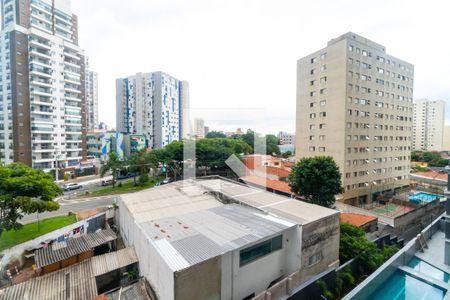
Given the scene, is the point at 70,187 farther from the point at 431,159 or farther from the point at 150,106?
the point at 431,159

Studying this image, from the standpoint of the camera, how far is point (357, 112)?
2277 cm

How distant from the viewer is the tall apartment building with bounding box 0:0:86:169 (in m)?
26.9

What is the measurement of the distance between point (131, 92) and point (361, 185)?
179 feet

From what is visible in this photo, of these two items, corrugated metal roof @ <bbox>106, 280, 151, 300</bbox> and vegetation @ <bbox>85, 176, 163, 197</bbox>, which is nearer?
corrugated metal roof @ <bbox>106, 280, 151, 300</bbox>

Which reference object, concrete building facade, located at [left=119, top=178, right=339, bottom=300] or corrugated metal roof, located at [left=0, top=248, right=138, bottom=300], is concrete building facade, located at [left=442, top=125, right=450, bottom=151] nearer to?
concrete building facade, located at [left=119, top=178, right=339, bottom=300]

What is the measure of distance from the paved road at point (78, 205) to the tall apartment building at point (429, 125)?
8502 centimetres

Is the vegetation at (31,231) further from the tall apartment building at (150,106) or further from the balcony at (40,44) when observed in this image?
the tall apartment building at (150,106)

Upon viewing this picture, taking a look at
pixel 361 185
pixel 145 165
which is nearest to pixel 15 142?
pixel 145 165

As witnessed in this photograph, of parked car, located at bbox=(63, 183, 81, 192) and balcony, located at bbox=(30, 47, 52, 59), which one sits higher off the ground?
→ balcony, located at bbox=(30, 47, 52, 59)

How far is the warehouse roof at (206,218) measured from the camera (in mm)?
6512

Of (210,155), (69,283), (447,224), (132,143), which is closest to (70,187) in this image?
(210,155)

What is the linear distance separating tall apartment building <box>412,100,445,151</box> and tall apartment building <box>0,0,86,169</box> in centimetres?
8881

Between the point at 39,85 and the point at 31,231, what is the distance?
2456 cm

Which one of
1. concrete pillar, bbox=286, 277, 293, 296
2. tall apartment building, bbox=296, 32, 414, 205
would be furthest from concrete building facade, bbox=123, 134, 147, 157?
concrete pillar, bbox=286, 277, 293, 296
